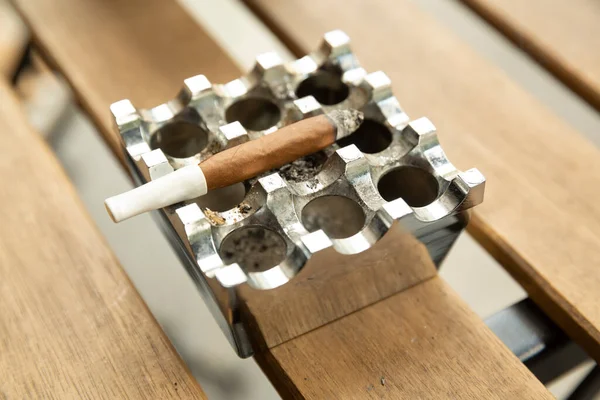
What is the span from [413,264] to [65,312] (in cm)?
25

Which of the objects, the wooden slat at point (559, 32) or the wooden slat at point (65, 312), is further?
the wooden slat at point (559, 32)

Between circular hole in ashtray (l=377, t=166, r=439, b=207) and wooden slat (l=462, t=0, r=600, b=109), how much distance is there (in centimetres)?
31

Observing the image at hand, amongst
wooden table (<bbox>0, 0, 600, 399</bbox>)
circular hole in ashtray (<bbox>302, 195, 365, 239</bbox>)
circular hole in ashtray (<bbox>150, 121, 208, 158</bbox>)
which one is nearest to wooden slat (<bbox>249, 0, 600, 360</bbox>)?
wooden table (<bbox>0, 0, 600, 399</bbox>)

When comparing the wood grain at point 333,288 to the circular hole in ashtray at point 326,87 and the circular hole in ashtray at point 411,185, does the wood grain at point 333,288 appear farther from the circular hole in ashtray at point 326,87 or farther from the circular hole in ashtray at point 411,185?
A: the circular hole in ashtray at point 326,87

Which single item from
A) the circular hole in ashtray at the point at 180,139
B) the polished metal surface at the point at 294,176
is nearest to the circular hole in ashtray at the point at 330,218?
the polished metal surface at the point at 294,176

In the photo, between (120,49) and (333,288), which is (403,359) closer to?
(333,288)

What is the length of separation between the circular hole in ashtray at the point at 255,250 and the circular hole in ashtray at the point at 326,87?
0.12 meters

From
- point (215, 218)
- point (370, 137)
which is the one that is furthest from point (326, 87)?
point (215, 218)

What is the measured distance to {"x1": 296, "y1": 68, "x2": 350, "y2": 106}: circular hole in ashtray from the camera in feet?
1.67

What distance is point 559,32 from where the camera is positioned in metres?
0.71

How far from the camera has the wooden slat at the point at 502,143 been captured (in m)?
0.50

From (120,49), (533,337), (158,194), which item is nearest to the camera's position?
(158,194)

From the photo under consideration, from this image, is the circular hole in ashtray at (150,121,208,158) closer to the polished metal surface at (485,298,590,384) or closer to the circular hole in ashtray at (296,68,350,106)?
the circular hole in ashtray at (296,68,350,106)

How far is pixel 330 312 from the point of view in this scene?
1.52ft
